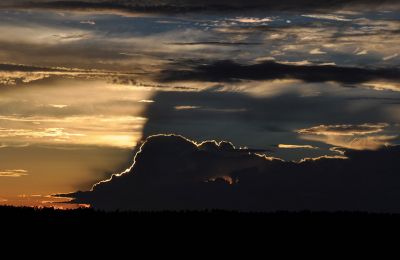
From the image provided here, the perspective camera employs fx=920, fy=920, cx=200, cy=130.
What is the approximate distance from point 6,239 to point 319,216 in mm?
33186

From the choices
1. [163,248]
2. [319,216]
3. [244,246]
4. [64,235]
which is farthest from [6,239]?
[319,216]

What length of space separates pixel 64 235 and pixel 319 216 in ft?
94.4

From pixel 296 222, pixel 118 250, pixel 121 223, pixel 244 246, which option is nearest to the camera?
pixel 118 250

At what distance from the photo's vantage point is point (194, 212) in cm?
8325

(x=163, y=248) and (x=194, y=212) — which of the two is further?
(x=194, y=212)

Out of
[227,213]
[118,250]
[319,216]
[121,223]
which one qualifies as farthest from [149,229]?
[319,216]

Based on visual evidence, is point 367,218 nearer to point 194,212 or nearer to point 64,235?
point 194,212

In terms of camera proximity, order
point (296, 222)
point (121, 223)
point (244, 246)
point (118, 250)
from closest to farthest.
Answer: point (118, 250), point (244, 246), point (121, 223), point (296, 222)

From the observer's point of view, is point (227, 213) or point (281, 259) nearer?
point (281, 259)

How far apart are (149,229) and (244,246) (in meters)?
7.89

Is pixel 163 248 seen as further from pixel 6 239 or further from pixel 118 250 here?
pixel 6 239

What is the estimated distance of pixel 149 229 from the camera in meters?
71.7

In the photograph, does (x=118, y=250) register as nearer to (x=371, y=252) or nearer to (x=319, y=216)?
(x=371, y=252)

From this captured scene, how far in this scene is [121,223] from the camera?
242 ft
